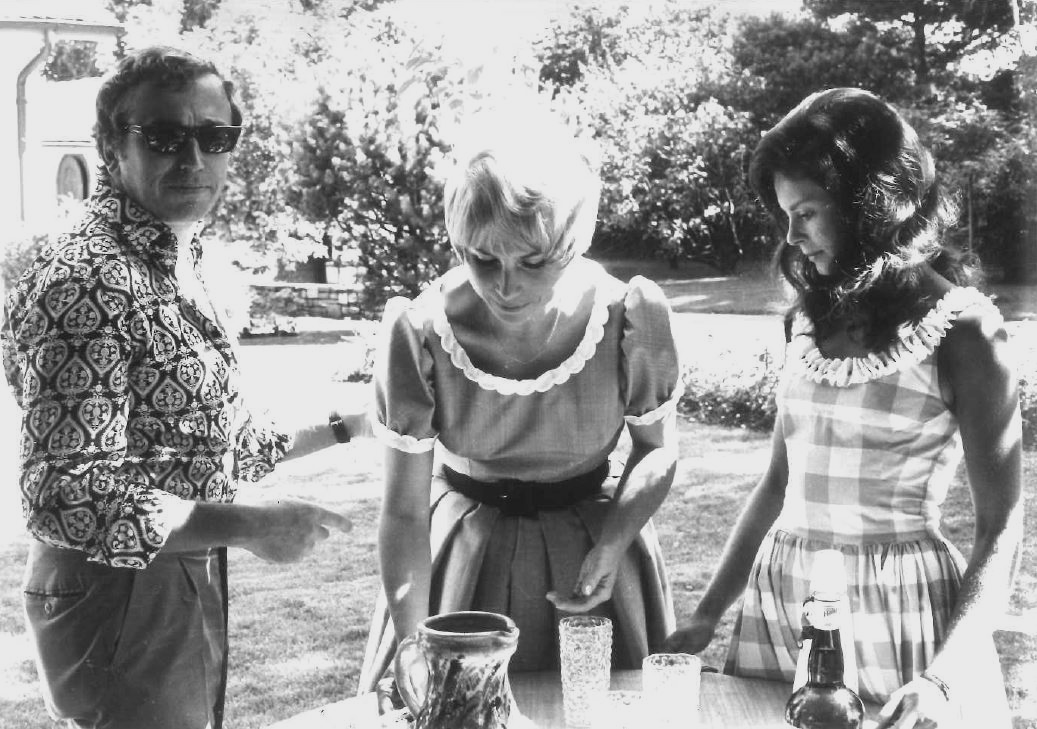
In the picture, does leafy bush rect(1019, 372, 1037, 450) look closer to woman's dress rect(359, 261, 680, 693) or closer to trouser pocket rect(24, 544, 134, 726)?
woman's dress rect(359, 261, 680, 693)

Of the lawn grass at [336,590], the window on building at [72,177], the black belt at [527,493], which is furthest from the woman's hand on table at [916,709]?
the window on building at [72,177]

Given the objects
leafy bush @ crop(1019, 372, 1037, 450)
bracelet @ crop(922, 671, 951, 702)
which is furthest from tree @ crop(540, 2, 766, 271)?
bracelet @ crop(922, 671, 951, 702)

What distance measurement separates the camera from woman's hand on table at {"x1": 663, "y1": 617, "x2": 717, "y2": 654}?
1.67m

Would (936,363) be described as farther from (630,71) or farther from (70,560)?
(630,71)

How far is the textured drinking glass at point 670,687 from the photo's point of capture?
4.45 feet

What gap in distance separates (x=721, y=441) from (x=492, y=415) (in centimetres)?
565

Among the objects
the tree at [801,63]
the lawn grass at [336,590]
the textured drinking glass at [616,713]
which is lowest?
the lawn grass at [336,590]

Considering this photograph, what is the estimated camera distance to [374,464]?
23.6 ft

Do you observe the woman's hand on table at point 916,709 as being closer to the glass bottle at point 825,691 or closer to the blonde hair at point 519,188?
the glass bottle at point 825,691

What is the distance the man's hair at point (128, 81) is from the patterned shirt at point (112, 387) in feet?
0.27

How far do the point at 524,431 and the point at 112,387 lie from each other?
571mm

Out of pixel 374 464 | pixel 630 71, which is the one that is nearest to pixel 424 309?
pixel 374 464

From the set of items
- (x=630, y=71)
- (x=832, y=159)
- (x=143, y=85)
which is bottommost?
(x=832, y=159)

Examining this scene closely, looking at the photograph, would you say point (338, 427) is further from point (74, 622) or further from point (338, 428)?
point (74, 622)
